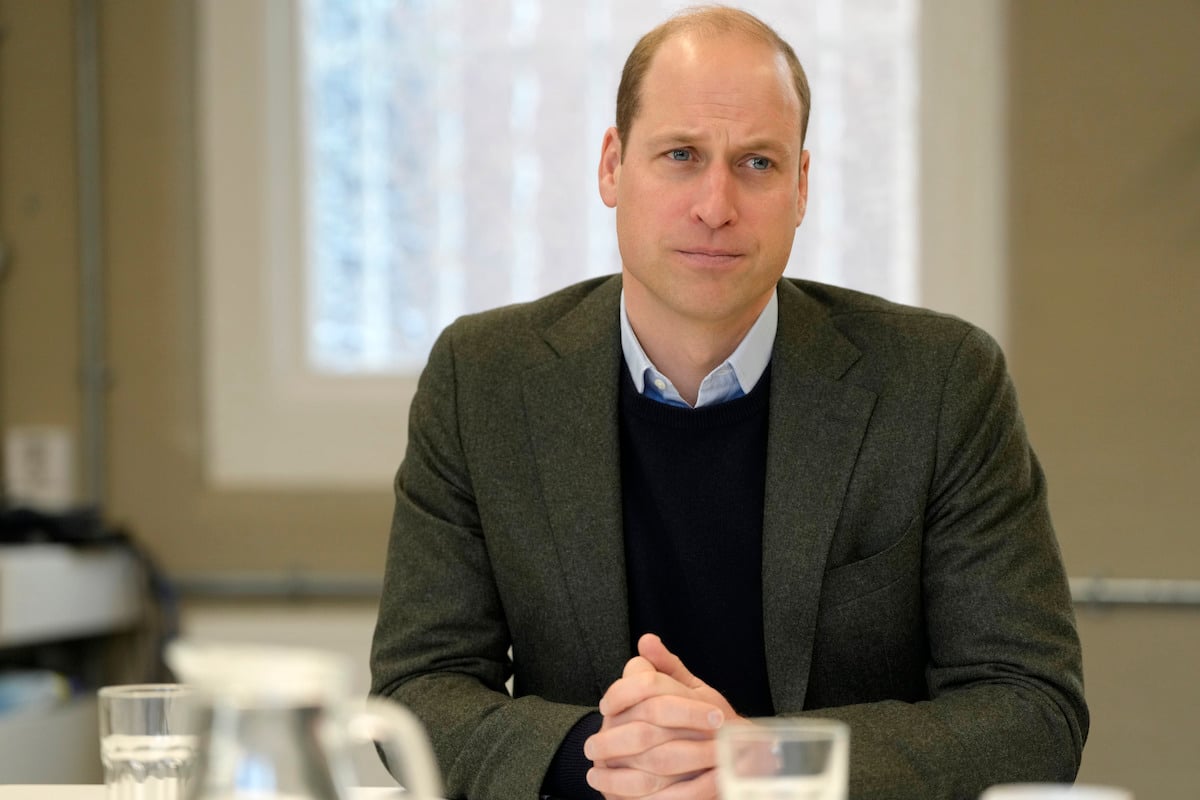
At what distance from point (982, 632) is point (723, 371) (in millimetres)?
426

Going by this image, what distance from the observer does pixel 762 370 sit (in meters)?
1.79

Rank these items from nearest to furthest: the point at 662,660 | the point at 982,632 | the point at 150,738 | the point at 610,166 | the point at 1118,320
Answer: the point at 150,738 → the point at 662,660 → the point at 982,632 → the point at 610,166 → the point at 1118,320

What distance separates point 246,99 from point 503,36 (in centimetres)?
59

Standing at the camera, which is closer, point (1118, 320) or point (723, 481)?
point (723, 481)

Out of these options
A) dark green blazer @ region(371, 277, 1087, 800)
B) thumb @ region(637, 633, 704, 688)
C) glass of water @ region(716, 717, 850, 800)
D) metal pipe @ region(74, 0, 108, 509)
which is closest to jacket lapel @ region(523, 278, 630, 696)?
dark green blazer @ region(371, 277, 1087, 800)

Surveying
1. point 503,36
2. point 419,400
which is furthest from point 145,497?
point 419,400

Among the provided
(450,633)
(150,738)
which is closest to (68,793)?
(150,738)

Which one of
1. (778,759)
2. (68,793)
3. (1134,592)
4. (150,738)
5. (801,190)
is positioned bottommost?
(1134,592)

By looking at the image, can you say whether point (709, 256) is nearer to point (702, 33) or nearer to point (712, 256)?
point (712, 256)

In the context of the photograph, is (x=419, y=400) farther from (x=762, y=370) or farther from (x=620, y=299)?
(x=762, y=370)

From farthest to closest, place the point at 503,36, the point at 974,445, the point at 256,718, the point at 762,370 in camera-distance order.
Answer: the point at 503,36, the point at 762,370, the point at 974,445, the point at 256,718

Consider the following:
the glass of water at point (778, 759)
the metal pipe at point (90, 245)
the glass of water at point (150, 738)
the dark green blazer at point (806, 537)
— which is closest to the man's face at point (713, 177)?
the dark green blazer at point (806, 537)

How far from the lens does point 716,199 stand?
66.1 inches

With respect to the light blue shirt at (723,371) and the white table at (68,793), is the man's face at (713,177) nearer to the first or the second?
the light blue shirt at (723,371)
